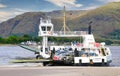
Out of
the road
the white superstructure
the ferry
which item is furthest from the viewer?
the white superstructure

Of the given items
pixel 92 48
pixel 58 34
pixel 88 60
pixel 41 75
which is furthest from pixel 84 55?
pixel 41 75

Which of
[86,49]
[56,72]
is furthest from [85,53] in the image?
[56,72]

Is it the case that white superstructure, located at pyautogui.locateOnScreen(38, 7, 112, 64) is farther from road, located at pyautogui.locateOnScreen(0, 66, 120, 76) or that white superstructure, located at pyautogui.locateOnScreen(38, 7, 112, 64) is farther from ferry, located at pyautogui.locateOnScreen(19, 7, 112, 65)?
road, located at pyautogui.locateOnScreen(0, 66, 120, 76)

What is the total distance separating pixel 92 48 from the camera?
271ft

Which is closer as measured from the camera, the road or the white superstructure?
the road

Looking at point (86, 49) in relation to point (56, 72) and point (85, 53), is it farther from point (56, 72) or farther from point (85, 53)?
point (56, 72)

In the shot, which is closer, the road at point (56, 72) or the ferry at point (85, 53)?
the road at point (56, 72)

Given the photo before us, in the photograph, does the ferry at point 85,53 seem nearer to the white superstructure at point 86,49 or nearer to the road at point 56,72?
the white superstructure at point 86,49

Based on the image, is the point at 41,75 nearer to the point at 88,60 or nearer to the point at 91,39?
the point at 88,60

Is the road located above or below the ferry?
below

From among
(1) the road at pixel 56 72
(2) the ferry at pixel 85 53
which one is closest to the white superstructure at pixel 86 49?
(2) the ferry at pixel 85 53

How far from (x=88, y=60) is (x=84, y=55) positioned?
162 cm

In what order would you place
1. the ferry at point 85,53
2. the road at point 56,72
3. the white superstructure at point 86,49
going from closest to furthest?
the road at point 56,72, the ferry at point 85,53, the white superstructure at point 86,49

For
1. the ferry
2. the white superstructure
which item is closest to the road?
the ferry
